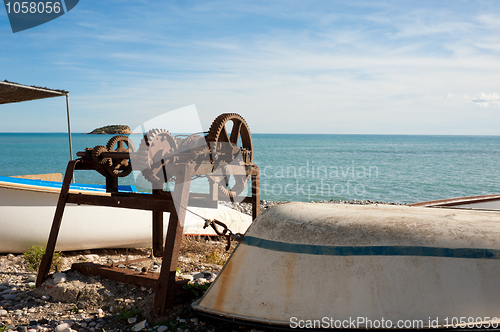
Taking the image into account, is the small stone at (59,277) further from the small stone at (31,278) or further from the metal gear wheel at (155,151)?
the metal gear wheel at (155,151)

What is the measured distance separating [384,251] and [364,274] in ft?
0.83

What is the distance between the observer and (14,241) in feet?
19.8

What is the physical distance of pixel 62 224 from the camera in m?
6.33

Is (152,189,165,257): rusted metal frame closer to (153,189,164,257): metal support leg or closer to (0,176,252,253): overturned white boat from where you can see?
(153,189,164,257): metal support leg

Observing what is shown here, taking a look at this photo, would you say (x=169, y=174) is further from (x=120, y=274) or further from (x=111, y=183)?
(x=120, y=274)

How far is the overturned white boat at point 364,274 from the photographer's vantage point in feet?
9.10

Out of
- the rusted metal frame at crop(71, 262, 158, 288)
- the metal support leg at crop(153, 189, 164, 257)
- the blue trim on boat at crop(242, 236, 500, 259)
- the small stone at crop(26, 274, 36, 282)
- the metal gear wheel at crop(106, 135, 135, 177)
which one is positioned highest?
the metal gear wheel at crop(106, 135, 135, 177)

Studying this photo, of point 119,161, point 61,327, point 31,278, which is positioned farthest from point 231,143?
point 31,278

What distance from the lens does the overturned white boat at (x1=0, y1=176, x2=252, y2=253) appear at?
19.7ft

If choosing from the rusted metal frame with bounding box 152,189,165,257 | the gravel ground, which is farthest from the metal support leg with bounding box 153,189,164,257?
the gravel ground

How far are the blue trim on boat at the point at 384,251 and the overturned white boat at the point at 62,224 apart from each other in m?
3.34

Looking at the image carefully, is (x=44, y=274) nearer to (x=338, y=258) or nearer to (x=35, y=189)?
(x=35, y=189)

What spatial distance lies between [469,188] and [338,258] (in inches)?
1105

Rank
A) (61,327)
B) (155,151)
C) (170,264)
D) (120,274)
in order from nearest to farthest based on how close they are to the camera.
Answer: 1. (61,327)
2. (170,264)
3. (155,151)
4. (120,274)
